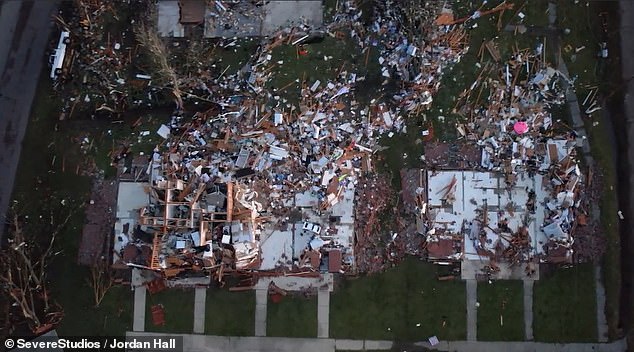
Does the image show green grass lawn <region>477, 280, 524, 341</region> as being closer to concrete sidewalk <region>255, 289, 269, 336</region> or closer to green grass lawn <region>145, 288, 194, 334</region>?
concrete sidewalk <region>255, 289, 269, 336</region>

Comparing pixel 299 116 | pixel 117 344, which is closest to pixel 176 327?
pixel 117 344

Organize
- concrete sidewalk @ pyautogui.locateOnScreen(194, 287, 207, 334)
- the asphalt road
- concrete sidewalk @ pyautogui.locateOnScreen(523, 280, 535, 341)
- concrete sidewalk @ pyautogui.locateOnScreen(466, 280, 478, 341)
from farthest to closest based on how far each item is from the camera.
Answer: the asphalt road, concrete sidewalk @ pyautogui.locateOnScreen(194, 287, 207, 334), concrete sidewalk @ pyautogui.locateOnScreen(466, 280, 478, 341), concrete sidewalk @ pyautogui.locateOnScreen(523, 280, 535, 341)

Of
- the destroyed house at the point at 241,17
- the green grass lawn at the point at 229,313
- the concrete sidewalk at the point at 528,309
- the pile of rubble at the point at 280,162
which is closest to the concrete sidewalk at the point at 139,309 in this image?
the pile of rubble at the point at 280,162

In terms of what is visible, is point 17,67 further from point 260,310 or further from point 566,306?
point 566,306

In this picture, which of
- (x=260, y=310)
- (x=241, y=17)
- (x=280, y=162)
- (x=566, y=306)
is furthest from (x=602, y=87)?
(x=260, y=310)

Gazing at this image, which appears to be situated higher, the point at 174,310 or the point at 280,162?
the point at 280,162

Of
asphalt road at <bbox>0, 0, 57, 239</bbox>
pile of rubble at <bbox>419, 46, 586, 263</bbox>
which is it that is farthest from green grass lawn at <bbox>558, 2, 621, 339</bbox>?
asphalt road at <bbox>0, 0, 57, 239</bbox>

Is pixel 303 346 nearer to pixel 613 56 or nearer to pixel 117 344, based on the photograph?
pixel 117 344
